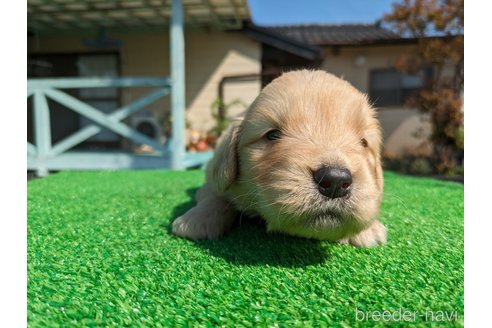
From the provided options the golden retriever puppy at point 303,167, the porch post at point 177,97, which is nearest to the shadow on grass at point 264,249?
the golden retriever puppy at point 303,167

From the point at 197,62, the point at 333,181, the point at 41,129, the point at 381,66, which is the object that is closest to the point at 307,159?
the point at 333,181

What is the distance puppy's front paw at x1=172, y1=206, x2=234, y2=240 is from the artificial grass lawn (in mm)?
77

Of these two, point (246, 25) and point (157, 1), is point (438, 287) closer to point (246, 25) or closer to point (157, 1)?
point (157, 1)

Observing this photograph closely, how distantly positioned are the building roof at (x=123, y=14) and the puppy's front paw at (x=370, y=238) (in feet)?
25.7

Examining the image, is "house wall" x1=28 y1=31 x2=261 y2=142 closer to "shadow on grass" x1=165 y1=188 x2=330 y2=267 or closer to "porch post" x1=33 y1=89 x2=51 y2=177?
"porch post" x1=33 y1=89 x2=51 y2=177

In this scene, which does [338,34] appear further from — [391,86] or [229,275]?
[229,275]

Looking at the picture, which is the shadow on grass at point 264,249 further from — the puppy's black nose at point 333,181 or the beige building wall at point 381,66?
the beige building wall at point 381,66

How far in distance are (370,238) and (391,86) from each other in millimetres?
12396

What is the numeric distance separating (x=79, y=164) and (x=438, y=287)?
273 inches

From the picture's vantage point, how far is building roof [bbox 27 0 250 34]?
860 centimetres

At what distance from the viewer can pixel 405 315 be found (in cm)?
125

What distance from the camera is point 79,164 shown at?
691cm

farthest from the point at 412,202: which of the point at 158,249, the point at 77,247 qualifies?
the point at 77,247

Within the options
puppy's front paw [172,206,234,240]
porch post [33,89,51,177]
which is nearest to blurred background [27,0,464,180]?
porch post [33,89,51,177]
